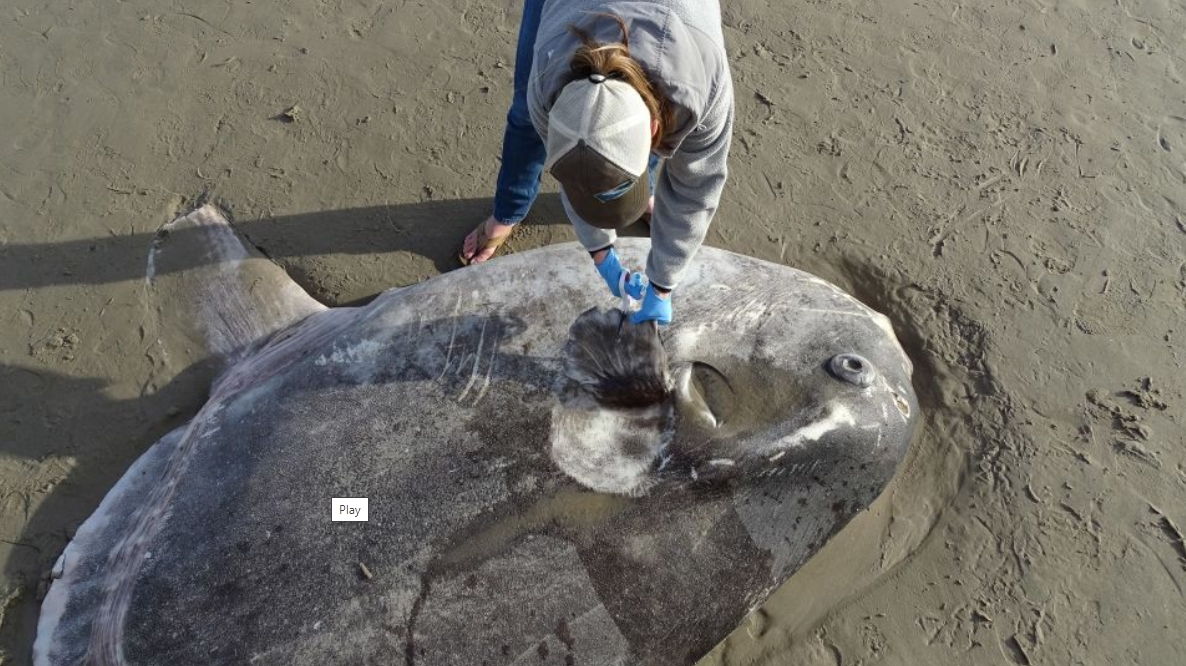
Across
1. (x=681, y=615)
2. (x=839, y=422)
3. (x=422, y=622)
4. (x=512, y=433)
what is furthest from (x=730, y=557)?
(x=422, y=622)

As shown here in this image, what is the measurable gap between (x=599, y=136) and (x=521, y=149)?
2.09m

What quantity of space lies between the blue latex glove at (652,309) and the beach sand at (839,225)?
1737 millimetres

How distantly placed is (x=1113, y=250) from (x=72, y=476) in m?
6.61

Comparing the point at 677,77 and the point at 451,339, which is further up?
the point at 677,77

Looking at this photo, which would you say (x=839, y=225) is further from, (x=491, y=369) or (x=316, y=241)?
(x=316, y=241)

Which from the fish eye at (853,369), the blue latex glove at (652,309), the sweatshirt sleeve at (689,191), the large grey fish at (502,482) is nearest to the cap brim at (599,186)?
the sweatshirt sleeve at (689,191)

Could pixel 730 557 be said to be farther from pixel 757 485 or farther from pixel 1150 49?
pixel 1150 49

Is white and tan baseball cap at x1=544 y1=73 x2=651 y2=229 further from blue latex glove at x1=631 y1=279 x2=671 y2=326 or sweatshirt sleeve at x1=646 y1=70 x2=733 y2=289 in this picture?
blue latex glove at x1=631 y1=279 x2=671 y2=326

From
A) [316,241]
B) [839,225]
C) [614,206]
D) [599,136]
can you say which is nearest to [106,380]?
[316,241]

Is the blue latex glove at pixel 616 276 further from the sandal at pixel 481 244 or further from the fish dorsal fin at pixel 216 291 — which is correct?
the fish dorsal fin at pixel 216 291

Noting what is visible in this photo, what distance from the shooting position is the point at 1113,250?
196 inches

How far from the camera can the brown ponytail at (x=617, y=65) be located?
2086 millimetres

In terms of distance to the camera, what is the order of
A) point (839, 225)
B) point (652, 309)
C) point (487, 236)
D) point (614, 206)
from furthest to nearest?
point (839, 225) → point (487, 236) → point (652, 309) → point (614, 206)

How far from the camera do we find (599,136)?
207cm
